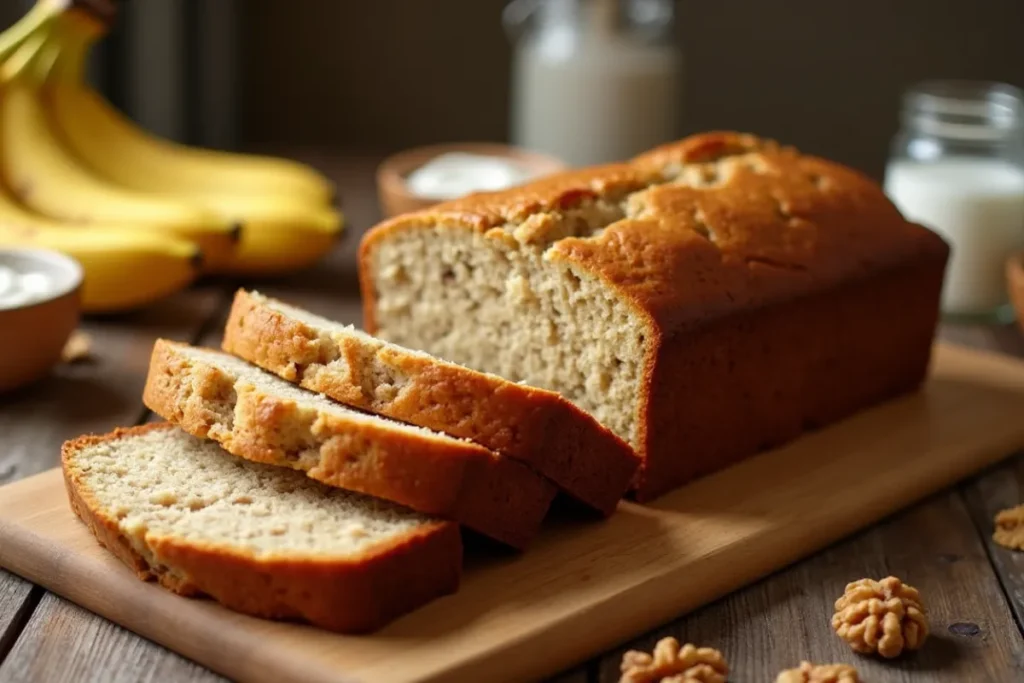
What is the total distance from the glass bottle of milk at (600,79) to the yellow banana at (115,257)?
1661 mm

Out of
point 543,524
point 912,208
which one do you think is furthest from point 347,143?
point 543,524

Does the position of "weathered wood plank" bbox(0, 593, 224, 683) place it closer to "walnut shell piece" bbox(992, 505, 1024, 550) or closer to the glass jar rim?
"walnut shell piece" bbox(992, 505, 1024, 550)

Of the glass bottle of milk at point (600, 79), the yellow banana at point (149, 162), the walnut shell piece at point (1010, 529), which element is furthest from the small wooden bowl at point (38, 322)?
the walnut shell piece at point (1010, 529)

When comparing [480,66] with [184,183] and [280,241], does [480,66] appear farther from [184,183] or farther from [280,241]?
[280,241]

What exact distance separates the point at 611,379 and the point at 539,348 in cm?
19

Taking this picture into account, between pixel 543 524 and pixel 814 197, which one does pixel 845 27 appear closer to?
pixel 814 197

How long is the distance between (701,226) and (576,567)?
926mm

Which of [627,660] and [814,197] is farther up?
[814,197]

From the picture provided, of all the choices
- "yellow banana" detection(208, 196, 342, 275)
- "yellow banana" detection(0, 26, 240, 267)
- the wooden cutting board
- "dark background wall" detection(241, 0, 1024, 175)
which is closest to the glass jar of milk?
the wooden cutting board

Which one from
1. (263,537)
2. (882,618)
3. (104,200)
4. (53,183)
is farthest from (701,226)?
(53,183)

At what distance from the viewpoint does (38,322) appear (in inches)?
126

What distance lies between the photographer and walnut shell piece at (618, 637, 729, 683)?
2152 millimetres

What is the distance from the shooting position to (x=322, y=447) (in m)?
2.34

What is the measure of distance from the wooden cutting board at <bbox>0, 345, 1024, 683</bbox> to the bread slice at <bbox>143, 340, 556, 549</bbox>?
0.13 m
